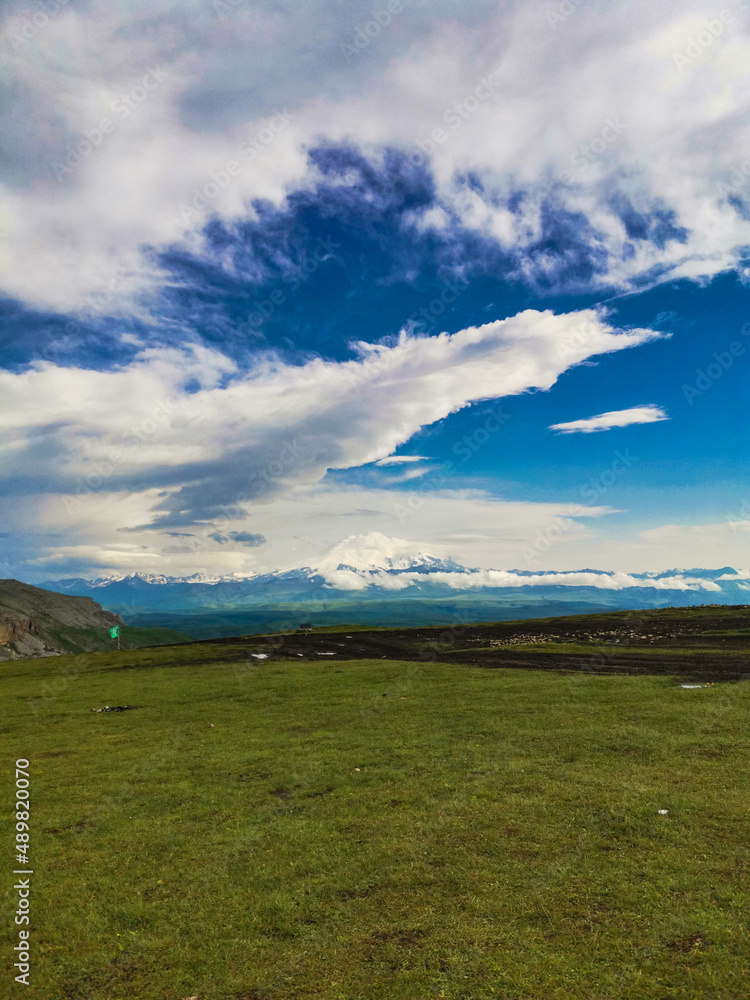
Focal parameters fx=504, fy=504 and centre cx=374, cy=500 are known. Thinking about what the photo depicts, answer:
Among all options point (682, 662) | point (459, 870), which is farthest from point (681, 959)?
point (682, 662)

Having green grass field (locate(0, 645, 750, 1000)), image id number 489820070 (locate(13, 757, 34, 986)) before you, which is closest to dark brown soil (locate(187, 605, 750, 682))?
green grass field (locate(0, 645, 750, 1000))

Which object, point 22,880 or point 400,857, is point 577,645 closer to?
point 400,857

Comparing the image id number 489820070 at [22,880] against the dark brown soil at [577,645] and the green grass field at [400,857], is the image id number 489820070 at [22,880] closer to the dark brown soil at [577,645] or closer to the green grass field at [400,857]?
the green grass field at [400,857]

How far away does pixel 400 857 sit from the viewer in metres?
13.5

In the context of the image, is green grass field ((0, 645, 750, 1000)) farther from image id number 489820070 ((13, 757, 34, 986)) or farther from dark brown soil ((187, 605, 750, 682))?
dark brown soil ((187, 605, 750, 682))

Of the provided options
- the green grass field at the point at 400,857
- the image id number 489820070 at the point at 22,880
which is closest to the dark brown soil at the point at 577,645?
the green grass field at the point at 400,857

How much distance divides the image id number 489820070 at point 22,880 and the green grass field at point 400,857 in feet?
0.62

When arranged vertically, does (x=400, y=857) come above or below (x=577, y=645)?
above

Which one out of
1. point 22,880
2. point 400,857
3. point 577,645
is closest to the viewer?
point 22,880

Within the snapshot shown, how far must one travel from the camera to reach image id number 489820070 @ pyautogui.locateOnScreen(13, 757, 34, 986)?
33.8 ft

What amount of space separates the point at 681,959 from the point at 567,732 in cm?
1469

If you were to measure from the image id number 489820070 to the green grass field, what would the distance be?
7.5 inches

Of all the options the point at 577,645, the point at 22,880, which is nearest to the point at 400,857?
the point at 22,880

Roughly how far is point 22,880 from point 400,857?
32.9 feet
